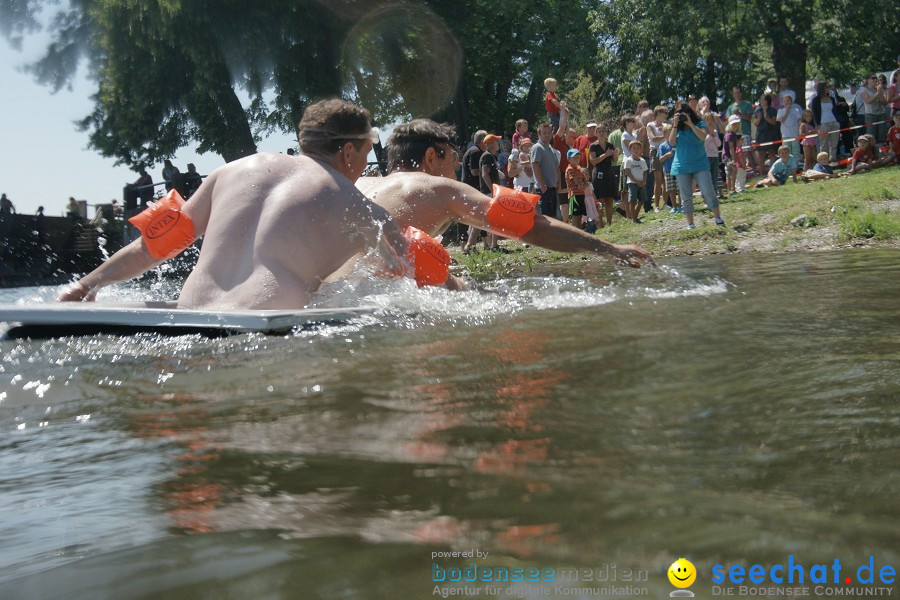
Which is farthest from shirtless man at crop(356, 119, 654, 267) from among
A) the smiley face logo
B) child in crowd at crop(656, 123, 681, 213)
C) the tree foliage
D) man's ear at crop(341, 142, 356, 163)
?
the tree foliage

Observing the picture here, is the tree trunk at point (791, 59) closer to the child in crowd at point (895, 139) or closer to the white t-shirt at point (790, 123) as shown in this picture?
the white t-shirt at point (790, 123)

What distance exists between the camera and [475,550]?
1.48 metres

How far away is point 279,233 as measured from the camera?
412 centimetres

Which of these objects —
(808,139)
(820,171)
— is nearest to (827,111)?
(808,139)

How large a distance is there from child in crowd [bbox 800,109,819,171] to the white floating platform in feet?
40.9

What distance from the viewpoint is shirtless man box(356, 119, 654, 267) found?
516 centimetres

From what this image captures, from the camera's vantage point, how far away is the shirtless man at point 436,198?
5160mm

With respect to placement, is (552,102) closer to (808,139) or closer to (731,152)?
(731,152)

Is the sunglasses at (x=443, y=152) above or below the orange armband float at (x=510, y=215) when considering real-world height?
above

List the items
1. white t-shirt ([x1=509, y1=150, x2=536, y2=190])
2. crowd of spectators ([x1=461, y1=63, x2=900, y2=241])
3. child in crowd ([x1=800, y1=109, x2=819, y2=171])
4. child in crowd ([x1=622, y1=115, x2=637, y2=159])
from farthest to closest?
1. child in crowd ([x1=800, y1=109, x2=819, y2=171])
2. child in crowd ([x1=622, y1=115, x2=637, y2=159])
3. white t-shirt ([x1=509, y1=150, x2=536, y2=190])
4. crowd of spectators ([x1=461, y1=63, x2=900, y2=241])

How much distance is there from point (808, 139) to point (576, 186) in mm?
4564

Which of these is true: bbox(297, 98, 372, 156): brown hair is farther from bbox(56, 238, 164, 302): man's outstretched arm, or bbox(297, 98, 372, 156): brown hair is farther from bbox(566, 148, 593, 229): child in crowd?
bbox(566, 148, 593, 229): child in crowd

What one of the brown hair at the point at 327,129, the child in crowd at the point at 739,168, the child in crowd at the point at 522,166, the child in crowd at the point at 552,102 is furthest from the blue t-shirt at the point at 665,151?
the brown hair at the point at 327,129

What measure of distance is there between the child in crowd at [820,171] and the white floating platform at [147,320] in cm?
1160
